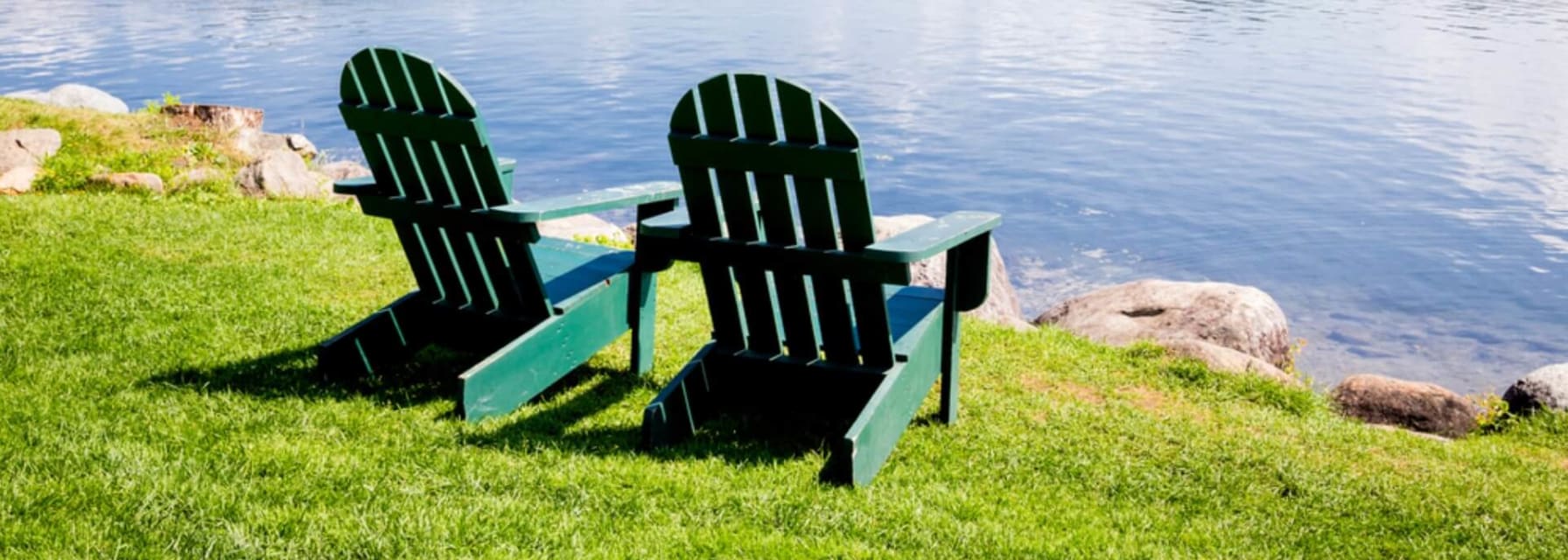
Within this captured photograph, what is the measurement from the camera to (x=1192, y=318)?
779cm

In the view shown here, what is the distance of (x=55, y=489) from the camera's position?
3.63m

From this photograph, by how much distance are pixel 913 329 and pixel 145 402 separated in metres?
2.73

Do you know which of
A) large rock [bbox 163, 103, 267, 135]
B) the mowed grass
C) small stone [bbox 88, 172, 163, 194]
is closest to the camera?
the mowed grass

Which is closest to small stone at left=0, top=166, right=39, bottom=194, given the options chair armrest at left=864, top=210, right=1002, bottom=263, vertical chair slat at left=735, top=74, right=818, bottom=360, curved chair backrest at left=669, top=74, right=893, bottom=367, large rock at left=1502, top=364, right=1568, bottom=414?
curved chair backrest at left=669, top=74, right=893, bottom=367

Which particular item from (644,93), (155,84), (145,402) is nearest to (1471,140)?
(644,93)

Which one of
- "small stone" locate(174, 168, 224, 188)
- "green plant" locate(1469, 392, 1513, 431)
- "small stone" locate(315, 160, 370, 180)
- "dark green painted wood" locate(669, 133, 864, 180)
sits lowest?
"small stone" locate(315, 160, 370, 180)

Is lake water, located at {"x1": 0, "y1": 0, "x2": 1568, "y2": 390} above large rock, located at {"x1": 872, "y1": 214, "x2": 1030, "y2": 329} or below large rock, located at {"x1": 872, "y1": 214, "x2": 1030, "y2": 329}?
below

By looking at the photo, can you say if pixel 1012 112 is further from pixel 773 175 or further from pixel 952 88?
pixel 773 175

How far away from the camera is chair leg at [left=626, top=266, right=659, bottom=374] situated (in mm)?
5095

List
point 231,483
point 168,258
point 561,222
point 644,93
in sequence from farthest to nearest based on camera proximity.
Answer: point 644,93 → point 561,222 → point 168,258 → point 231,483

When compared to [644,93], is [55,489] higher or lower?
higher

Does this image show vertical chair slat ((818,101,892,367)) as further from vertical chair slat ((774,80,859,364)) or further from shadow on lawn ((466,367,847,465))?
shadow on lawn ((466,367,847,465))

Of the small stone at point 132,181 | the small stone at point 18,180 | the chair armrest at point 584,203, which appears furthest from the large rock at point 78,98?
the chair armrest at point 584,203

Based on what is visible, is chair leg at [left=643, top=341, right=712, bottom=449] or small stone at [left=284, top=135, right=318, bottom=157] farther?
small stone at [left=284, top=135, right=318, bottom=157]
